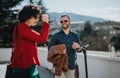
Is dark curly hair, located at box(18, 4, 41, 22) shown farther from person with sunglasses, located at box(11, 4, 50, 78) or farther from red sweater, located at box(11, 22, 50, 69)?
red sweater, located at box(11, 22, 50, 69)

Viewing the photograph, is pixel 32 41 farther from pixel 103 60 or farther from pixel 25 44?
pixel 103 60

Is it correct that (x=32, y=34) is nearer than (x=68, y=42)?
Yes

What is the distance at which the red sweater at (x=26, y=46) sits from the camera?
363 cm

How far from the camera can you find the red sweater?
3.63 metres

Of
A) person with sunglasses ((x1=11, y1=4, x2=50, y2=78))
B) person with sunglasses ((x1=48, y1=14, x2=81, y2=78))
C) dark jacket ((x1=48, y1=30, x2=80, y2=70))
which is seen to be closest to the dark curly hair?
person with sunglasses ((x1=11, y1=4, x2=50, y2=78))

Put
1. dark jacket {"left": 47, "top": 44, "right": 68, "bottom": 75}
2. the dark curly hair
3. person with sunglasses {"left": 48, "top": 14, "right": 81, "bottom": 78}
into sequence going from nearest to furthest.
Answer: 1. the dark curly hair
2. dark jacket {"left": 47, "top": 44, "right": 68, "bottom": 75}
3. person with sunglasses {"left": 48, "top": 14, "right": 81, "bottom": 78}

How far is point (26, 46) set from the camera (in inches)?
144

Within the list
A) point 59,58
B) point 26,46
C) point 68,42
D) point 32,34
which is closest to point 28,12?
point 32,34

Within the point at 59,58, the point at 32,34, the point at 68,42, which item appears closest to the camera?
the point at 32,34

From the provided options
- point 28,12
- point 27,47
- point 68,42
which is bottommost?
point 68,42

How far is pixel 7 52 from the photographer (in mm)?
25938

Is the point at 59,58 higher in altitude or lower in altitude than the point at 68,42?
lower

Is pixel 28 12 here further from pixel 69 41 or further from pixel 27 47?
pixel 69 41

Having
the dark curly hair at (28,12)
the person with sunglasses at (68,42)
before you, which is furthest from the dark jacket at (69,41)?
the dark curly hair at (28,12)
